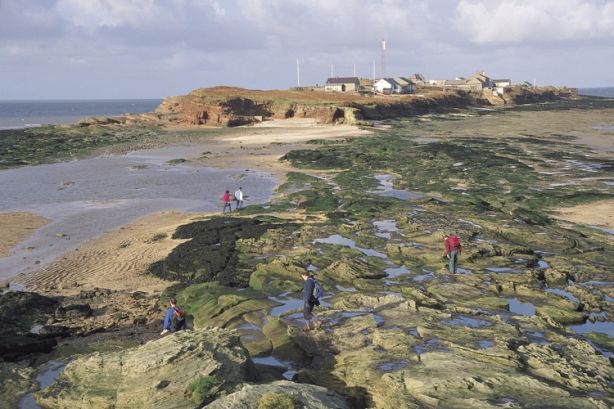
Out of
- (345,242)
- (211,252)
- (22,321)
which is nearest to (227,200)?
(211,252)

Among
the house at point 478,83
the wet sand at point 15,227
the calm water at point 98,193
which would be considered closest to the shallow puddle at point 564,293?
the calm water at point 98,193

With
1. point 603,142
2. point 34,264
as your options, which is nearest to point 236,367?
point 34,264

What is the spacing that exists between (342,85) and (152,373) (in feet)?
390

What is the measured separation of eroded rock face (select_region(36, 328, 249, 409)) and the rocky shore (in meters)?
0.04

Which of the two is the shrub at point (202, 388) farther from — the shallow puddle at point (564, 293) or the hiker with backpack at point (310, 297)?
the shallow puddle at point (564, 293)

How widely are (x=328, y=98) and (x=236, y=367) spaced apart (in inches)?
3450

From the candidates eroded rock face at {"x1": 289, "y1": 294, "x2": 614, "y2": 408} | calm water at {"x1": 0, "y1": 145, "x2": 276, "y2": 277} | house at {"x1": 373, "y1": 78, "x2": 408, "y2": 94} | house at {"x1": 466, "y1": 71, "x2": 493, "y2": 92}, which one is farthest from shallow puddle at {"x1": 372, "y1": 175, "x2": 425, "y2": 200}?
house at {"x1": 466, "y1": 71, "x2": 493, "y2": 92}

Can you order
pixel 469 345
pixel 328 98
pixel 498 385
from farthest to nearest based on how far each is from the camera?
pixel 328 98
pixel 469 345
pixel 498 385

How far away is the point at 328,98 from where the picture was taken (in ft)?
315

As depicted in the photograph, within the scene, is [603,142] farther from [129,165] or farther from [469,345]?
[469,345]

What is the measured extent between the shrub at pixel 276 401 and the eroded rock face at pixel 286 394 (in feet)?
0.23

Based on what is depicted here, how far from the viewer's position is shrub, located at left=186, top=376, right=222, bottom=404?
10.2 meters

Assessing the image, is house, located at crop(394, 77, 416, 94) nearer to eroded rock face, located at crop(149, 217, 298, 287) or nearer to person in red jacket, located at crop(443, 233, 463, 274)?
eroded rock face, located at crop(149, 217, 298, 287)

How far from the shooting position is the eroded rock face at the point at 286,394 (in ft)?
31.0
